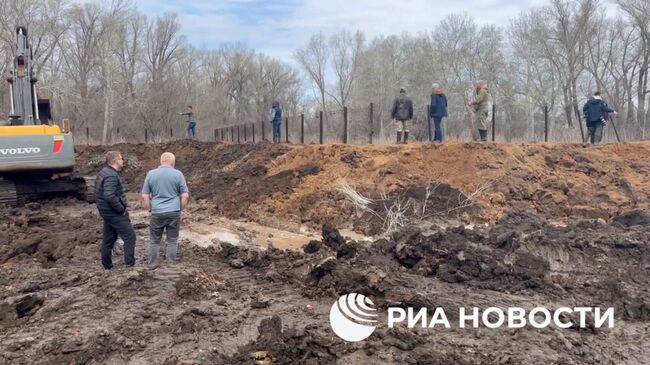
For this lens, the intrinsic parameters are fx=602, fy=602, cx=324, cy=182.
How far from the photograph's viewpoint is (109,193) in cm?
714

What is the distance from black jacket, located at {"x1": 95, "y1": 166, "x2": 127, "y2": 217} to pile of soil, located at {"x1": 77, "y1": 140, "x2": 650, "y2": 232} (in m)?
5.30

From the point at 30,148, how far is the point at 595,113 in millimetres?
13940

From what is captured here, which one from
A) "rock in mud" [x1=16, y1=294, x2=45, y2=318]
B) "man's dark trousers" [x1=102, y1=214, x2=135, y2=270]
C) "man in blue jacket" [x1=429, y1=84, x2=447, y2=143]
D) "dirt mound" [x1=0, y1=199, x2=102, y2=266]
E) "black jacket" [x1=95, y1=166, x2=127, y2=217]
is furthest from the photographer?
"man in blue jacket" [x1=429, y1=84, x2=447, y2=143]

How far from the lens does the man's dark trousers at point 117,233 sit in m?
7.34

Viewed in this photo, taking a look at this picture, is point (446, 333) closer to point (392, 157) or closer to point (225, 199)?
point (392, 157)

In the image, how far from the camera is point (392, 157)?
13695mm

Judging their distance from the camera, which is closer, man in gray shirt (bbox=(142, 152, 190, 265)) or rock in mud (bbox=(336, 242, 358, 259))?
man in gray shirt (bbox=(142, 152, 190, 265))

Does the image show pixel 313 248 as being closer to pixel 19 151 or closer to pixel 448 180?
pixel 448 180

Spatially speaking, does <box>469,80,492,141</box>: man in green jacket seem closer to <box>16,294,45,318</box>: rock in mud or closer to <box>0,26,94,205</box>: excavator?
<box>0,26,94,205</box>: excavator

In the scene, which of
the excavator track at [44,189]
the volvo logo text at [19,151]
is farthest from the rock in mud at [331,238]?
the excavator track at [44,189]

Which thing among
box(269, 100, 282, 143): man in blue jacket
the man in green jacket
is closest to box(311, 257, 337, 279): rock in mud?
the man in green jacket

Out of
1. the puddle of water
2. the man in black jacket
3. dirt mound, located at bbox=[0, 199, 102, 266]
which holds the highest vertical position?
the man in black jacket

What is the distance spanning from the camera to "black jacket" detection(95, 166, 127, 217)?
23.5 feet

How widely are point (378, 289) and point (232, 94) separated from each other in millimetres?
60830
